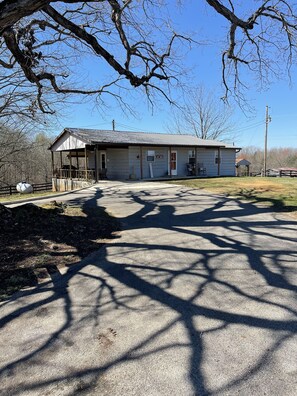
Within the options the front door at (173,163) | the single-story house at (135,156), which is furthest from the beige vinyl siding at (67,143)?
the front door at (173,163)

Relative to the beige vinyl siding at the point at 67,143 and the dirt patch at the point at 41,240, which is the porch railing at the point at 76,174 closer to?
the beige vinyl siding at the point at 67,143

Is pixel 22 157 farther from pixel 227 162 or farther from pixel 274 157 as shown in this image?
pixel 274 157

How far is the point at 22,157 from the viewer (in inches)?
1057

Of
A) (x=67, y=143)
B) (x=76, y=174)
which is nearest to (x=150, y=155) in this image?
(x=76, y=174)

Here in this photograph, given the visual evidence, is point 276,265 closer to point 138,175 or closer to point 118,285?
point 118,285

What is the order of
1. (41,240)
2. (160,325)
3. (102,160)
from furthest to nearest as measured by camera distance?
(102,160) < (41,240) < (160,325)

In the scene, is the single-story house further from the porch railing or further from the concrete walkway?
the concrete walkway

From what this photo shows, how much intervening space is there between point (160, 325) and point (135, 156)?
18.0 metres

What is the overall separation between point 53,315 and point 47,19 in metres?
8.99

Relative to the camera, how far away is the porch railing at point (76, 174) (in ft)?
62.8

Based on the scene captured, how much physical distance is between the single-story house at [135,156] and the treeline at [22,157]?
2.48m

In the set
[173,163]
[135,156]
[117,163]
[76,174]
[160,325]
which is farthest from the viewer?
[173,163]

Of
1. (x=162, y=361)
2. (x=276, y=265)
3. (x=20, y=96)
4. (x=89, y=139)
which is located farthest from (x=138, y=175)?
(x=162, y=361)

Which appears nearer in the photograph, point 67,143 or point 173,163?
point 67,143
